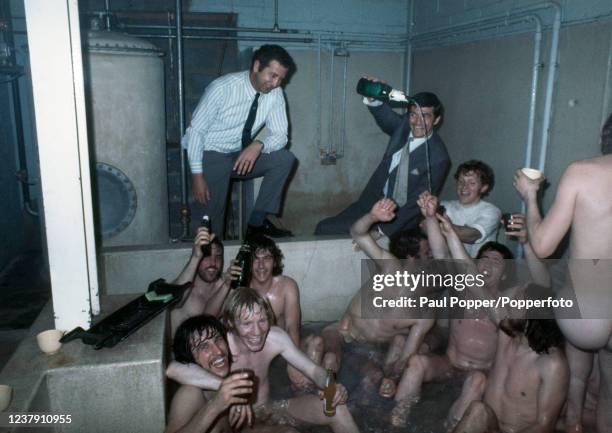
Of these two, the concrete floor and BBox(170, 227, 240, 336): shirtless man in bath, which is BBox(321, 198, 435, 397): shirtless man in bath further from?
the concrete floor

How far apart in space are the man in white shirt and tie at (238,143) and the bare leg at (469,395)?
2.43 m

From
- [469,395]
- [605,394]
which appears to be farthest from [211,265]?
[605,394]

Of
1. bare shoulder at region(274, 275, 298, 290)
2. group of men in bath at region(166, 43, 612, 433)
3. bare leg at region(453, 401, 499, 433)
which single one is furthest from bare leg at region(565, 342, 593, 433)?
bare shoulder at region(274, 275, 298, 290)

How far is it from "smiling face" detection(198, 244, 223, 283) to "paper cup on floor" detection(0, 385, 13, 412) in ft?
6.58

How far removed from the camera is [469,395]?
3449 mm

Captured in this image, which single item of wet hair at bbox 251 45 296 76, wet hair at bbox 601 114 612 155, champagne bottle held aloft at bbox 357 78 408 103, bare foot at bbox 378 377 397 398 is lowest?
bare foot at bbox 378 377 397 398

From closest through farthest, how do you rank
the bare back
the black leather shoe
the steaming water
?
the bare back
the steaming water
the black leather shoe

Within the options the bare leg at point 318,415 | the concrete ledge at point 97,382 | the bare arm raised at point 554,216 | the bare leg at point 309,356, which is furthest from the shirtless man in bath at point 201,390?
the bare arm raised at point 554,216

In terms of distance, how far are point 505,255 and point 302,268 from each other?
1990mm

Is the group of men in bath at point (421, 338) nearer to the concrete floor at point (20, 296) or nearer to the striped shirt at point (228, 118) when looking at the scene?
the striped shirt at point (228, 118)

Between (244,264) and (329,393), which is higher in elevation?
(244,264)

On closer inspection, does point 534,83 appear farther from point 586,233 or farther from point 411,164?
point 586,233

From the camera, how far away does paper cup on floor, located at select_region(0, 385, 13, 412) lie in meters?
2.15

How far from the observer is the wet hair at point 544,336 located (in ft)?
9.64
